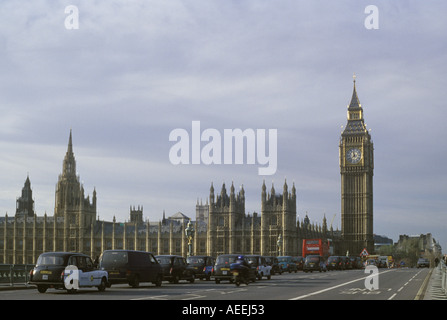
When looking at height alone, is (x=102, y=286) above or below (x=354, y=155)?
below

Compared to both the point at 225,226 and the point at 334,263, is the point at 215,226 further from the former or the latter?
the point at 334,263

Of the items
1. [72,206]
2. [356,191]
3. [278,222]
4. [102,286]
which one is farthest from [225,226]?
[102,286]

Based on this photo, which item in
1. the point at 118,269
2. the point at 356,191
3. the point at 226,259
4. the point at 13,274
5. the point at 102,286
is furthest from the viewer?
the point at 356,191

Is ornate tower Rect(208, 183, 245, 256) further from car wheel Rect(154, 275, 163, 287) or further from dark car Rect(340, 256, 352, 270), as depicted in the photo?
car wheel Rect(154, 275, 163, 287)

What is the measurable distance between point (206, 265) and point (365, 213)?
A: 12471 cm

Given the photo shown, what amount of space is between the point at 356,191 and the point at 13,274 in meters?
139

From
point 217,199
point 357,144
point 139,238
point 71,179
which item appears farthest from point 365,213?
point 71,179

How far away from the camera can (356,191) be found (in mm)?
163625

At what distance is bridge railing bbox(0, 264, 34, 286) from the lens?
1258 inches

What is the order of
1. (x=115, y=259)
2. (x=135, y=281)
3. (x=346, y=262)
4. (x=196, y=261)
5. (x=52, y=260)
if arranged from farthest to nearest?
1. (x=346, y=262)
2. (x=196, y=261)
3. (x=135, y=281)
4. (x=115, y=259)
5. (x=52, y=260)

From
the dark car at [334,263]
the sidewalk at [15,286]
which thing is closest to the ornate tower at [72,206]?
the dark car at [334,263]

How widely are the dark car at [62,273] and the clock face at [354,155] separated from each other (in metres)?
143
